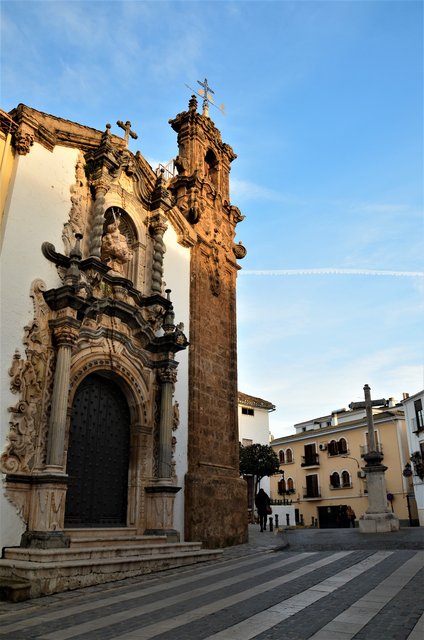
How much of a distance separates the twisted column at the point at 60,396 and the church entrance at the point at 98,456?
1.07m

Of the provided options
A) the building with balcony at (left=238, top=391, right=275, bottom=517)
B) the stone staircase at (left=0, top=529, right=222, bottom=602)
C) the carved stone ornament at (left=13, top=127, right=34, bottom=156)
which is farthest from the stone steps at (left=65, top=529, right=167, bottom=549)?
the building with balcony at (left=238, top=391, right=275, bottom=517)

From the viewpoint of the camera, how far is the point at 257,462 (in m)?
31.0

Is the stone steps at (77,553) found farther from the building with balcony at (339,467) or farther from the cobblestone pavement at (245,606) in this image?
the building with balcony at (339,467)

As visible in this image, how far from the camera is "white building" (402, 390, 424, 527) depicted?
1310 inches

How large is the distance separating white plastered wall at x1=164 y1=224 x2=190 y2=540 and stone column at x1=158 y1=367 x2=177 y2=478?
75cm

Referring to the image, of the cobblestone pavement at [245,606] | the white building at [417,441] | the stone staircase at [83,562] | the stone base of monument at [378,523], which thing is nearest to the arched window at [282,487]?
the white building at [417,441]

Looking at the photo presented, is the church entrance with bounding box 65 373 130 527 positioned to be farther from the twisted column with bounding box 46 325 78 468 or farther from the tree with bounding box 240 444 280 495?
the tree with bounding box 240 444 280 495

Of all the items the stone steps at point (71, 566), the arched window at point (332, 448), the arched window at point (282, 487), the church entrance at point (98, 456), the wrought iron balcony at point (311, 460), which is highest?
the arched window at point (332, 448)

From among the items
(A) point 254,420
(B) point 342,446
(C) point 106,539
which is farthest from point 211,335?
(B) point 342,446

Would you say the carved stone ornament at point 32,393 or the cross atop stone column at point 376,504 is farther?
the cross atop stone column at point 376,504

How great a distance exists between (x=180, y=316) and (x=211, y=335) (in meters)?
1.32

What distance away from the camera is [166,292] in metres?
13.0

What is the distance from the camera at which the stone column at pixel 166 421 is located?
11469 millimetres

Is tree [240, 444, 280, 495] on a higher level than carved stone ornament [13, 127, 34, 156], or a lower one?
lower
